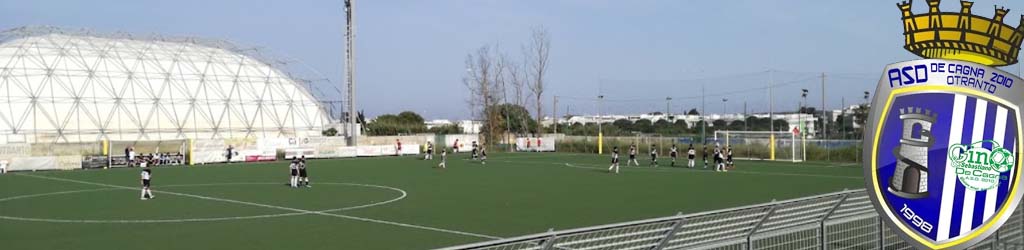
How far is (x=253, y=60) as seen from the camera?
92062 mm

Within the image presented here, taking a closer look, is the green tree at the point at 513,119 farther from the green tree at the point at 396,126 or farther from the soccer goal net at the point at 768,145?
the soccer goal net at the point at 768,145

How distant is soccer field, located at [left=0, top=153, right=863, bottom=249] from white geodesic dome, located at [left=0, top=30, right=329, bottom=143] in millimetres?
30637

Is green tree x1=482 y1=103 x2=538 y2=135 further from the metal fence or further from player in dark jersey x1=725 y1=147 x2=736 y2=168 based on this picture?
the metal fence

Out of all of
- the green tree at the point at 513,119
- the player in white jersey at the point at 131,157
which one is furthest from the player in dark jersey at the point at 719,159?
the green tree at the point at 513,119

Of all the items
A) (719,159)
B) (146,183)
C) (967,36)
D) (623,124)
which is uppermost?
(623,124)

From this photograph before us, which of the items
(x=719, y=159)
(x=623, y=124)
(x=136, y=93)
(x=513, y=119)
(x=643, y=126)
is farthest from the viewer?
(x=513, y=119)

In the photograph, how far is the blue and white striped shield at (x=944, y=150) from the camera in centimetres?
479

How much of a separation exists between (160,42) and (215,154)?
1530 inches

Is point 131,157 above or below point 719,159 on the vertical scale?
above

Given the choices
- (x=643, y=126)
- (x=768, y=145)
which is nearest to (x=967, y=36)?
(x=768, y=145)

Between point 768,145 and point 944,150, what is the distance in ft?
Result: 163

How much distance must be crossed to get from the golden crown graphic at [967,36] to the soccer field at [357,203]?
11.3m

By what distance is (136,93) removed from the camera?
73688 mm

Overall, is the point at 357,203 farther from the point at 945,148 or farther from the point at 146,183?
the point at 945,148
